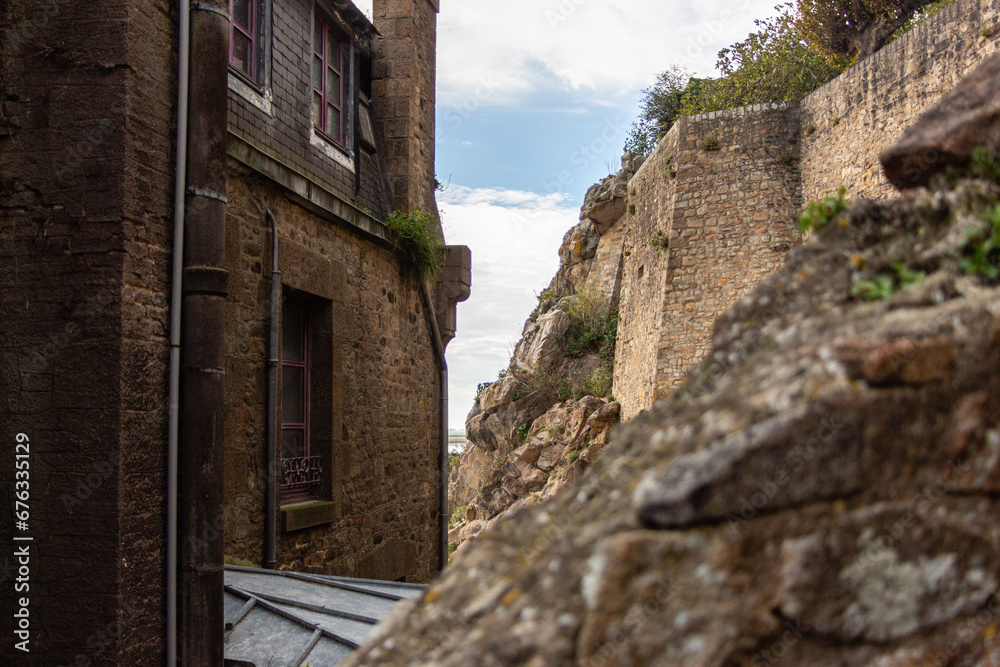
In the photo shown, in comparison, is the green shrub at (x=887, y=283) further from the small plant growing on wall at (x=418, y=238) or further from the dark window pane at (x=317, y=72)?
the small plant growing on wall at (x=418, y=238)

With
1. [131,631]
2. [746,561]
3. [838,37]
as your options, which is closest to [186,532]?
[131,631]

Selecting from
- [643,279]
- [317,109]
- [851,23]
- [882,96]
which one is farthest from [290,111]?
[851,23]

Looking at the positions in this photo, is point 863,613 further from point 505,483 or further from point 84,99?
point 505,483

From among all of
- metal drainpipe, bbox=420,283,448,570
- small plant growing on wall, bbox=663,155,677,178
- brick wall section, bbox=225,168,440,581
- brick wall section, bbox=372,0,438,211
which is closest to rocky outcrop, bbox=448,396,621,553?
small plant growing on wall, bbox=663,155,677,178

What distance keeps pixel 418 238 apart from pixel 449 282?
1241 millimetres

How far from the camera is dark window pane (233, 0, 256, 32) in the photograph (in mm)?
6465

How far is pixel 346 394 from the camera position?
7348 millimetres

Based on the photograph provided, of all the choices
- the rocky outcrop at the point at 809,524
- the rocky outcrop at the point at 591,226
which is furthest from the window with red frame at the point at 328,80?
the rocky outcrop at the point at 591,226

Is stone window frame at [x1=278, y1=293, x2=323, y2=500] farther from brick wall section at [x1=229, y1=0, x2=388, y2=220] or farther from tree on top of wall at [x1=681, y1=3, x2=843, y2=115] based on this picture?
tree on top of wall at [x1=681, y1=3, x2=843, y2=115]

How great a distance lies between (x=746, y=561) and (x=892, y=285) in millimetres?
656

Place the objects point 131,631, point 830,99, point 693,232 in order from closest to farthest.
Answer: point 131,631, point 830,99, point 693,232

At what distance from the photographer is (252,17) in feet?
21.7

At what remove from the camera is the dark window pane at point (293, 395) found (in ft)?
22.6

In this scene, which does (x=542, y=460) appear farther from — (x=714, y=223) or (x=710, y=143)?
(x=710, y=143)
